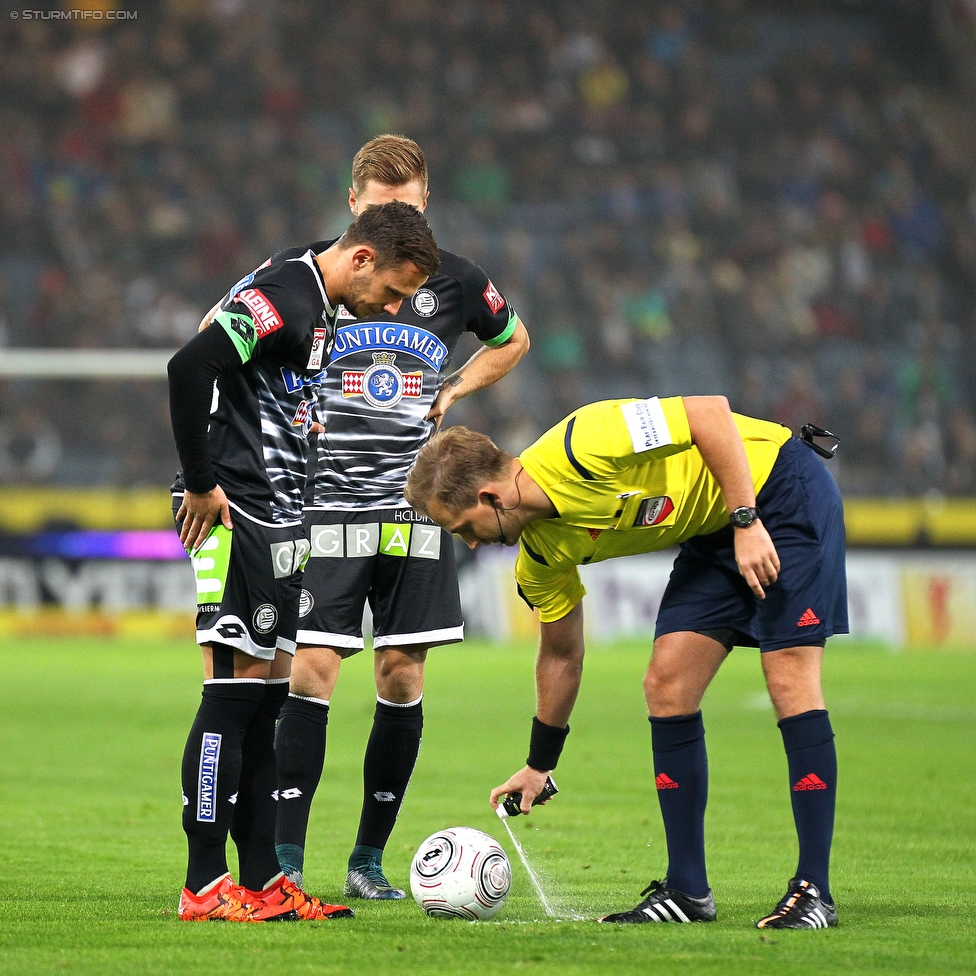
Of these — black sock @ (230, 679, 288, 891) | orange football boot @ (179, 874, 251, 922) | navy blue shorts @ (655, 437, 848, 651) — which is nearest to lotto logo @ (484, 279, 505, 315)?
navy blue shorts @ (655, 437, 848, 651)

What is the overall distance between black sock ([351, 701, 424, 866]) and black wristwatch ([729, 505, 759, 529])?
1520 mm

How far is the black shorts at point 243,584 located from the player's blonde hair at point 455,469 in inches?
17.3

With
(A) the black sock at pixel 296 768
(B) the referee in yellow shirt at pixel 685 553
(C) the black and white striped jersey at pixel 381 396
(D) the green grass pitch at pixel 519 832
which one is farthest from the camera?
(C) the black and white striped jersey at pixel 381 396

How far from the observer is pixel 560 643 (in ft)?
14.8

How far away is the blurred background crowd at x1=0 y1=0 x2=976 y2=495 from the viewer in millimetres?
19734

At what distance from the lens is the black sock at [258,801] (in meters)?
4.19

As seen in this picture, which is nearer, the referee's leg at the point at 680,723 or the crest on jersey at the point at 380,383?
the referee's leg at the point at 680,723

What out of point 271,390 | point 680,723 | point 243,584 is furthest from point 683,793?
point 271,390

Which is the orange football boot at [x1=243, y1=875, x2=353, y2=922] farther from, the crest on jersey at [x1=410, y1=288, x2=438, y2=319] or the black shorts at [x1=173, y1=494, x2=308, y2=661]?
the crest on jersey at [x1=410, y1=288, x2=438, y2=319]

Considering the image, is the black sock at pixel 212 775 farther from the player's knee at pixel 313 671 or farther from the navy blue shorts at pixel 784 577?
the navy blue shorts at pixel 784 577

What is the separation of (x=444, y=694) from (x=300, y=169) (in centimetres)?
1194

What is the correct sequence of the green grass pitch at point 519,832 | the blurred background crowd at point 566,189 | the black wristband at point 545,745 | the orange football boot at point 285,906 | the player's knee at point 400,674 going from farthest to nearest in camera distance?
the blurred background crowd at point 566,189, the player's knee at point 400,674, the black wristband at point 545,745, the orange football boot at point 285,906, the green grass pitch at point 519,832

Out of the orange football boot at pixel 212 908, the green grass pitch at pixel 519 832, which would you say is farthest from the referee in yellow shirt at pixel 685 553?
the orange football boot at pixel 212 908

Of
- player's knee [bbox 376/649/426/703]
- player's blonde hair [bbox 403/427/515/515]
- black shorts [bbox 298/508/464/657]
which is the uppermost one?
player's blonde hair [bbox 403/427/515/515]
